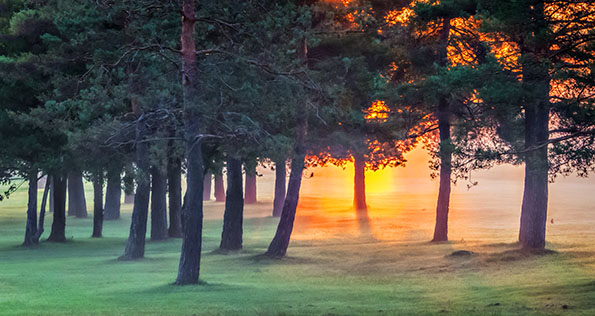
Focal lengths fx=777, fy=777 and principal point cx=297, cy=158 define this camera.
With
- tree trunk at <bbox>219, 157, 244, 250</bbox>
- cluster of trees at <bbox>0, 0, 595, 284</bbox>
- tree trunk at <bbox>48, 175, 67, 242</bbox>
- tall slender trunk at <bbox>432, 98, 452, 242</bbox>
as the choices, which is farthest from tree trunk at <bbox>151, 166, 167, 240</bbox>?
tall slender trunk at <bbox>432, 98, 452, 242</bbox>

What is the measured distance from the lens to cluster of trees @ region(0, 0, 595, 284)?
796 inches

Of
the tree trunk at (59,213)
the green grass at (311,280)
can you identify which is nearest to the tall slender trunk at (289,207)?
the green grass at (311,280)

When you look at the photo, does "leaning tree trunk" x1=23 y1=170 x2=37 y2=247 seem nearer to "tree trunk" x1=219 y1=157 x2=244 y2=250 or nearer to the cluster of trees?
the cluster of trees

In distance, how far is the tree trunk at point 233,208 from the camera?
105ft

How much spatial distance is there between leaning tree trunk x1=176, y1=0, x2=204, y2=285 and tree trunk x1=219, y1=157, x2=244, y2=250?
11370 millimetres

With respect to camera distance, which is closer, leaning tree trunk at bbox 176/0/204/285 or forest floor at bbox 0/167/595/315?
forest floor at bbox 0/167/595/315

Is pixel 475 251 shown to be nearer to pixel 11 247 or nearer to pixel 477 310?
pixel 477 310

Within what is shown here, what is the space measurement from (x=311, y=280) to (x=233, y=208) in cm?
952

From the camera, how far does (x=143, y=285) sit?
21.4m

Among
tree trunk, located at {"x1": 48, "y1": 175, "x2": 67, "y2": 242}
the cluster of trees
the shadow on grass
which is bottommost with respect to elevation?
the shadow on grass

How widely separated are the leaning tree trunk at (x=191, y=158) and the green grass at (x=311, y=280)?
2.36ft

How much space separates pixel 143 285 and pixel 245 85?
6.23 m

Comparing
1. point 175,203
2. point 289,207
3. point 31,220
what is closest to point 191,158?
point 289,207

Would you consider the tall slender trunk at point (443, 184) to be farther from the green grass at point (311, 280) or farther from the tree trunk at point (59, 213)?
the tree trunk at point (59, 213)
